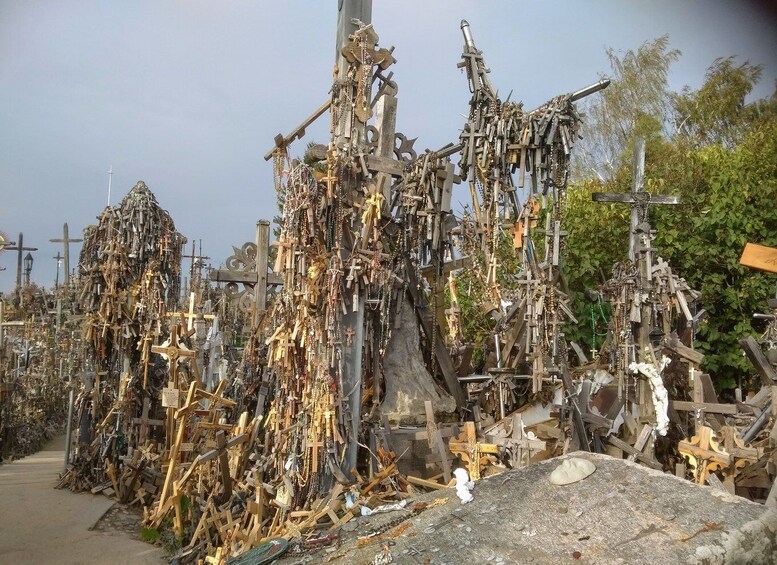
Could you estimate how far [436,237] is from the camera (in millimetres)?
9250

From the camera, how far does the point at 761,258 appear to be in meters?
4.81

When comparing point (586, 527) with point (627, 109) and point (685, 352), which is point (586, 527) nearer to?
point (685, 352)

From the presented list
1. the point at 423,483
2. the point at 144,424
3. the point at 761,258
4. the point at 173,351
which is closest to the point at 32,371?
the point at 144,424

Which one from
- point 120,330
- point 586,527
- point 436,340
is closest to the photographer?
point 586,527

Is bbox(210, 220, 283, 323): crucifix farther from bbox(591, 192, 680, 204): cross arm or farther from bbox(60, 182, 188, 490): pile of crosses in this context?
bbox(591, 192, 680, 204): cross arm

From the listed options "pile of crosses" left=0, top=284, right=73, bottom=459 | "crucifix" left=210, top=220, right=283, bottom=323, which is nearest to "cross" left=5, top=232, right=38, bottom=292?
"pile of crosses" left=0, top=284, right=73, bottom=459

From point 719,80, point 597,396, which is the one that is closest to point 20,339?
point 597,396

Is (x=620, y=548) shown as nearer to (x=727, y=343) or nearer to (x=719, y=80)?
(x=727, y=343)

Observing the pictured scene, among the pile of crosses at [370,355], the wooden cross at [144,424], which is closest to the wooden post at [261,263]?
the pile of crosses at [370,355]

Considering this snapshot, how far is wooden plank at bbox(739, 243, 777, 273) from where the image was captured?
15.6ft

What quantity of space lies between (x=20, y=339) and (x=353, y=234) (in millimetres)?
14230

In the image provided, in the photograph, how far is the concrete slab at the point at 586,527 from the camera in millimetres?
5117

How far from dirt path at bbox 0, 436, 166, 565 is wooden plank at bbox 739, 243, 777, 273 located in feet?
20.1

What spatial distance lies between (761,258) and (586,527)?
2.38 m
